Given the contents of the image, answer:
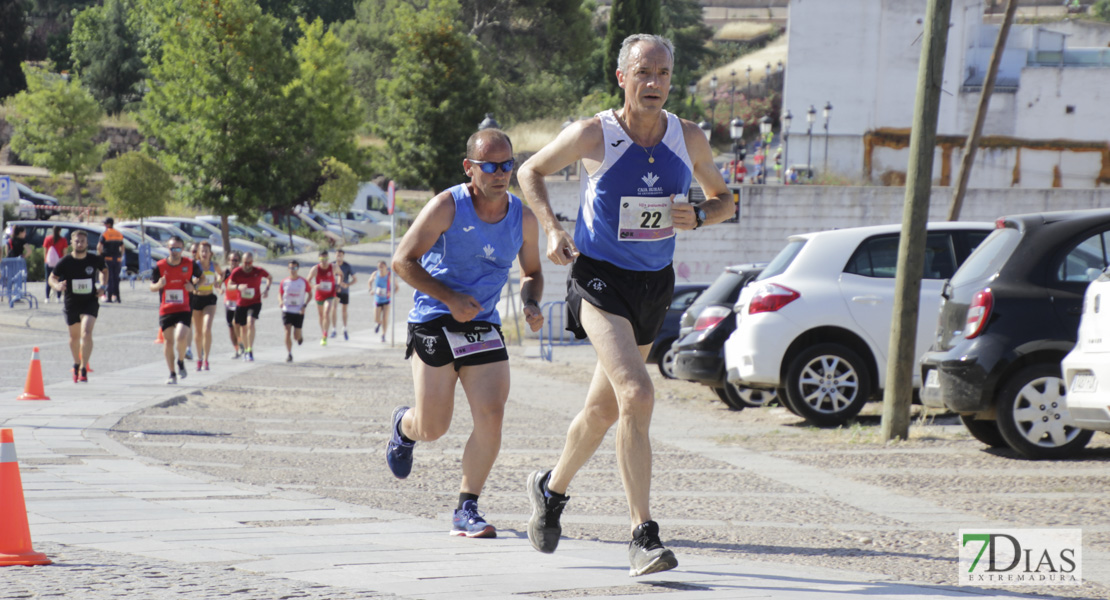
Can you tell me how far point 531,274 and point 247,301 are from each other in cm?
1419

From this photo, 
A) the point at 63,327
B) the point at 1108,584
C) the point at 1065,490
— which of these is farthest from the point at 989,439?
the point at 63,327

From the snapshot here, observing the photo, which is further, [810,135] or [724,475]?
[810,135]

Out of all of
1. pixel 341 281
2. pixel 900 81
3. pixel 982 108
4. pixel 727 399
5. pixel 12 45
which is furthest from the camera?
pixel 12 45

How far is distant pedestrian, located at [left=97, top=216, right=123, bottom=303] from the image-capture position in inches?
1190

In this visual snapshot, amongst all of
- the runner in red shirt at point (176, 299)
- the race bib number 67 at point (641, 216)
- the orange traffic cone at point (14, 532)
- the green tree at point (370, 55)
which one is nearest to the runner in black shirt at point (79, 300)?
the runner in red shirt at point (176, 299)

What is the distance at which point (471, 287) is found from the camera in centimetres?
607

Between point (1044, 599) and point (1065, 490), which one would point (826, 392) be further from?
point (1044, 599)

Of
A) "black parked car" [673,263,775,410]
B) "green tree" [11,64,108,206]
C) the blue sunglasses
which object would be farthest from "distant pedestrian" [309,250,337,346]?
"green tree" [11,64,108,206]

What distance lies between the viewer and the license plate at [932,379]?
29.7ft

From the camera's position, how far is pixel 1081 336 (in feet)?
23.5

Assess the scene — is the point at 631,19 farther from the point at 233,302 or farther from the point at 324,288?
the point at 233,302

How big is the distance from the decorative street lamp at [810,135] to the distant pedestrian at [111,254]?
23.8m

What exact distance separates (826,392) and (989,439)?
210 centimetres

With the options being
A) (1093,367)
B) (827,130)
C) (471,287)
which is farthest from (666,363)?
(827,130)
